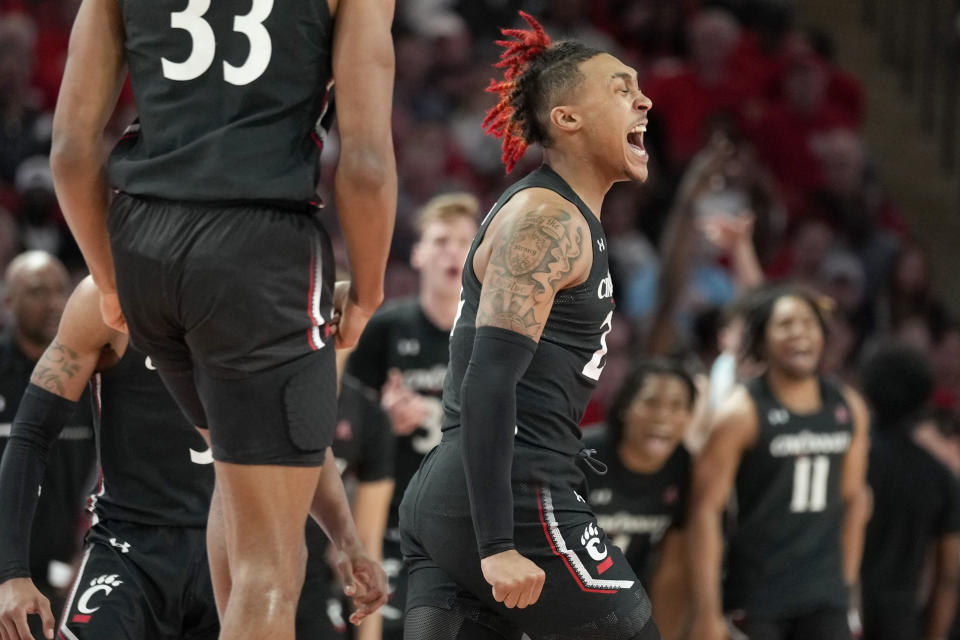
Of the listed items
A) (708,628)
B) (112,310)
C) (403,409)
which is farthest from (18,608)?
(708,628)

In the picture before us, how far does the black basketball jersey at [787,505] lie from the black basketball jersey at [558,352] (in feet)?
8.89

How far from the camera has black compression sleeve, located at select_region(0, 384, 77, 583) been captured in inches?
139

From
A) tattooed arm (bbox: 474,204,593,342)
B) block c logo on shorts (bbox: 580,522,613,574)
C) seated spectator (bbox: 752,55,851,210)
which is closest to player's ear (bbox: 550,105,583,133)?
tattooed arm (bbox: 474,204,593,342)

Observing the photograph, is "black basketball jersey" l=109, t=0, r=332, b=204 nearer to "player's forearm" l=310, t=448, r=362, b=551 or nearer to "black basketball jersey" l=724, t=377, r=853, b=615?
"player's forearm" l=310, t=448, r=362, b=551

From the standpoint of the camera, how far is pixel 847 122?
11492 mm

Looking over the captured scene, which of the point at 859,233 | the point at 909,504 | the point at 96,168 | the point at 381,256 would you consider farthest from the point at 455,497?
the point at 859,233

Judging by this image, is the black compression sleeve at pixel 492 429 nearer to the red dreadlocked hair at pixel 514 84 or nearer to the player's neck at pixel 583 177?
the player's neck at pixel 583 177

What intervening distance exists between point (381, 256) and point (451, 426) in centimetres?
53

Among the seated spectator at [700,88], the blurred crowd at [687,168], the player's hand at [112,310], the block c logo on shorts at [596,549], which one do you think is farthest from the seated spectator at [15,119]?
the block c logo on shorts at [596,549]

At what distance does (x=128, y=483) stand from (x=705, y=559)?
9.27 ft

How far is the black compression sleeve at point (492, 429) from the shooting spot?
3.15m

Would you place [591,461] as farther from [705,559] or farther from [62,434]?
[62,434]

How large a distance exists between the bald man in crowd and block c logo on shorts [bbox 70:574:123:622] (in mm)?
1821

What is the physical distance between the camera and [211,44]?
2990 mm
